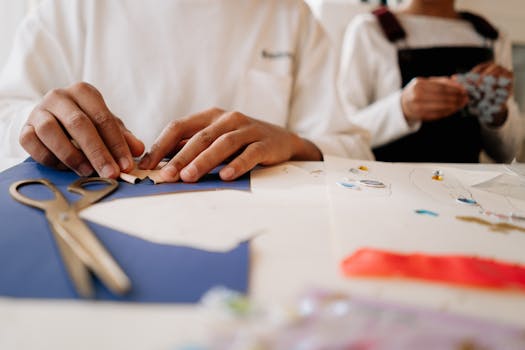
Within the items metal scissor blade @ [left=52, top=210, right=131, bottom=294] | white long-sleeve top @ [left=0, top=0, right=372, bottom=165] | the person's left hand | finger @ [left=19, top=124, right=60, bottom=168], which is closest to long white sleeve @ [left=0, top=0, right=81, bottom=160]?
white long-sleeve top @ [left=0, top=0, right=372, bottom=165]

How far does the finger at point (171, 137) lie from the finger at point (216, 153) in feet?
0.19

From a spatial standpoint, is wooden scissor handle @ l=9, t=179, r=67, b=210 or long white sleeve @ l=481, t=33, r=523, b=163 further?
long white sleeve @ l=481, t=33, r=523, b=163

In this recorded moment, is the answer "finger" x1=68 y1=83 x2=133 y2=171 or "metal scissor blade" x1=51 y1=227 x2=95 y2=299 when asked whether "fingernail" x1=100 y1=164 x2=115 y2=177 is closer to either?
"finger" x1=68 y1=83 x2=133 y2=171

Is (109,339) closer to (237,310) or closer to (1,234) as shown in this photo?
(237,310)

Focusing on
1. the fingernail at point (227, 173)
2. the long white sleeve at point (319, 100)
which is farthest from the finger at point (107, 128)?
the long white sleeve at point (319, 100)

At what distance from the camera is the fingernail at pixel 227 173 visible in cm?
43

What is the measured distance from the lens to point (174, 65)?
27.8 inches

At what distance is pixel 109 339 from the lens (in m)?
0.18

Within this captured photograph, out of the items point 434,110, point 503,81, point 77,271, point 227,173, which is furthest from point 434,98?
point 77,271

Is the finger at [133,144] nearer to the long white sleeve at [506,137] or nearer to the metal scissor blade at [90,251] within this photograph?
the metal scissor blade at [90,251]

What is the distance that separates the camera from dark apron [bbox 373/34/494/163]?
3.15 ft

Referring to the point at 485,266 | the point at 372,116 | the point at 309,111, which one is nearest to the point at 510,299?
the point at 485,266

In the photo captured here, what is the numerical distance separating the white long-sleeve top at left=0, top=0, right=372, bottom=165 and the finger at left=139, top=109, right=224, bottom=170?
0.22m

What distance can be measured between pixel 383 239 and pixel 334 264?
0.06m
